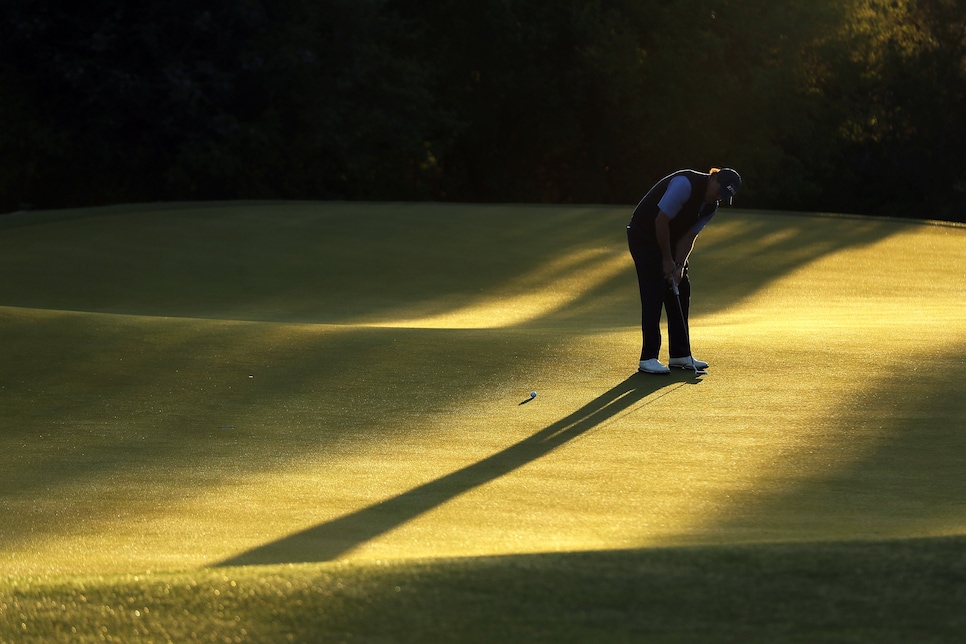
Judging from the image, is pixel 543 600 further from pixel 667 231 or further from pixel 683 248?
pixel 683 248

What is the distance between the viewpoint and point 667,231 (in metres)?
8.30

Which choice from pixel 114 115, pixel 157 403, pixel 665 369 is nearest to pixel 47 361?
pixel 157 403

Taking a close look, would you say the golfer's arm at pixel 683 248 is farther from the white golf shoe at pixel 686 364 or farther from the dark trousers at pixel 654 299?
the white golf shoe at pixel 686 364

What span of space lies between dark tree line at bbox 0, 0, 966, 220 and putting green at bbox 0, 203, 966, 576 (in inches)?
599

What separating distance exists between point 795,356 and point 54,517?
5.62m

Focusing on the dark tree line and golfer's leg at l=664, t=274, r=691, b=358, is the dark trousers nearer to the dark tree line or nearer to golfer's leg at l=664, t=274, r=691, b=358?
golfer's leg at l=664, t=274, r=691, b=358

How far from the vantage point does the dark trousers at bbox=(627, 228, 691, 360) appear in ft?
28.2

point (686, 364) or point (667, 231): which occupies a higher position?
point (667, 231)

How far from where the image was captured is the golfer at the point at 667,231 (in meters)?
8.30

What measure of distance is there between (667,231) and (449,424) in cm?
201

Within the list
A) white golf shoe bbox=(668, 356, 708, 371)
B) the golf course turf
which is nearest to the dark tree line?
the golf course turf

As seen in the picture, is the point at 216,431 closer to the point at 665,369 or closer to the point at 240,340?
the point at 240,340

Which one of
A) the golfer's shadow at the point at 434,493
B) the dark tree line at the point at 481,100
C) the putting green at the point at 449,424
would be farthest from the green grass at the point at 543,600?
the dark tree line at the point at 481,100

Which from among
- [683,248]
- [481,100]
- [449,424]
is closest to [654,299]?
[683,248]
